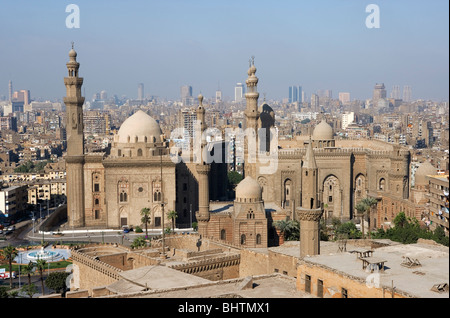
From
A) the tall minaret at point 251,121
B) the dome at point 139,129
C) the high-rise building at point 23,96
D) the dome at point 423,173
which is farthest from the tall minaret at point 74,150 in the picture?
the high-rise building at point 23,96

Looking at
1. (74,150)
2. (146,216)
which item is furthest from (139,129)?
(146,216)

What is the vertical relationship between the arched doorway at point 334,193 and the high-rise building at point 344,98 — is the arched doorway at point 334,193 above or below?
below

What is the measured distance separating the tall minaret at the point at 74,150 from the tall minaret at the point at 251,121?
1160 cm

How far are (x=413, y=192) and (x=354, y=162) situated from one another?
5.58 meters

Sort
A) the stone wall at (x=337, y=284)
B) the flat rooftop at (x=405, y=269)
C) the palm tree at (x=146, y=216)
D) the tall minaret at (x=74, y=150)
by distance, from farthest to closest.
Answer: the tall minaret at (x=74, y=150) < the palm tree at (x=146, y=216) < the stone wall at (x=337, y=284) < the flat rooftop at (x=405, y=269)

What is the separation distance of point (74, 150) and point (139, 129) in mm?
4567

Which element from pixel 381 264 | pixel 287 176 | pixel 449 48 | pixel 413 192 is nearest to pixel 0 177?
pixel 287 176

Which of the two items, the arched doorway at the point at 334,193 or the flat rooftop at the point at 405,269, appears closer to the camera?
the flat rooftop at the point at 405,269

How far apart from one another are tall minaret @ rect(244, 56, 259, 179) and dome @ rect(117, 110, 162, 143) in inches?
311

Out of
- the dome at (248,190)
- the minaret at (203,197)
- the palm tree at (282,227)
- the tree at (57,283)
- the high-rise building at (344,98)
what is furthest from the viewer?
the high-rise building at (344,98)

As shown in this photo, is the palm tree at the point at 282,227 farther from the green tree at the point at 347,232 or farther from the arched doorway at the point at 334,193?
the arched doorway at the point at 334,193

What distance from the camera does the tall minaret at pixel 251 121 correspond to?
42.1m

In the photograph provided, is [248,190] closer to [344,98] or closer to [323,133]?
[323,133]

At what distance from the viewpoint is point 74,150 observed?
46219mm
